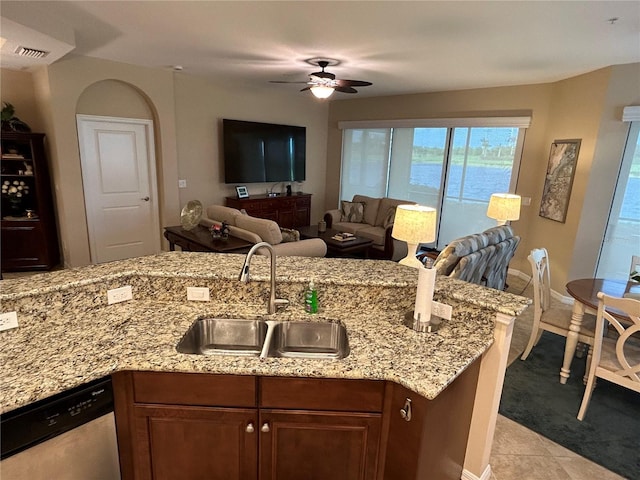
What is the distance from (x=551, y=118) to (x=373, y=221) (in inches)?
115

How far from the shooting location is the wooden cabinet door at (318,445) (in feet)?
4.85

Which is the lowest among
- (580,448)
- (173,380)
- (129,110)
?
(580,448)

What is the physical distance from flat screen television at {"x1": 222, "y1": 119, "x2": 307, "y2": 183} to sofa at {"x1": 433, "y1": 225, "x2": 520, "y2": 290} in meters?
3.88

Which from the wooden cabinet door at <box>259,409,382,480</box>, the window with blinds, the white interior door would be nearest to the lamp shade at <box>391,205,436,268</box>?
the wooden cabinet door at <box>259,409,382,480</box>

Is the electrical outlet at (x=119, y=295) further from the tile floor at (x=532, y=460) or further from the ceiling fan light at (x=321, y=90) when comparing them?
the ceiling fan light at (x=321, y=90)

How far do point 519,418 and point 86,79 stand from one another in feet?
18.3

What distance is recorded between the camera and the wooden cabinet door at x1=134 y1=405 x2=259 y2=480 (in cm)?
148

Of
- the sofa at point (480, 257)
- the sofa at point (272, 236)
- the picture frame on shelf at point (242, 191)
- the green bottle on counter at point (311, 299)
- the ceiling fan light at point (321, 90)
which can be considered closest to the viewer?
the green bottle on counter at point (311, 299)

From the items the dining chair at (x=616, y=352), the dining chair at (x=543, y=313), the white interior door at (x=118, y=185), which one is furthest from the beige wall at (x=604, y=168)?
the white interior door at (x=118, y=185)

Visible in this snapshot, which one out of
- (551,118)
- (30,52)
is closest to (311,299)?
(30,52)

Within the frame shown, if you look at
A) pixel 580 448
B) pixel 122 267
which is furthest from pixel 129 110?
pixel 580 448

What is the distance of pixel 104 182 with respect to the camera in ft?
16.6

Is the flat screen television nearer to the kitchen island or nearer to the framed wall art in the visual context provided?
the framed wall art

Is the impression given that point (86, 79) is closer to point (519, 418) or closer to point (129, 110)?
point (129, 110)
